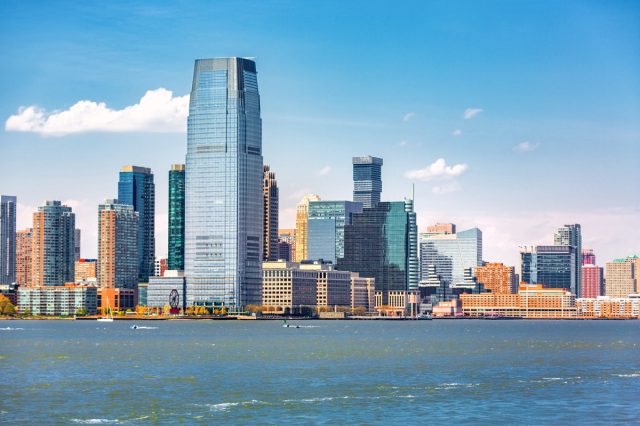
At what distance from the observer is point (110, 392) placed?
11781cm

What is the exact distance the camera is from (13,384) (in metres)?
125

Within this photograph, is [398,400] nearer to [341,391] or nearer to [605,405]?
[341,391]

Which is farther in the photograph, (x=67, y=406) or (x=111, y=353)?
(x=111, y=353)

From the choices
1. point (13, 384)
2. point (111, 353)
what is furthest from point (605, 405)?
point (111, 353)

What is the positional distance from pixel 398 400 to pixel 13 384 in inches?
1580

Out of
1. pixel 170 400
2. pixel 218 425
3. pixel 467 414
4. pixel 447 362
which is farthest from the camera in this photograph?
pixel 447 362

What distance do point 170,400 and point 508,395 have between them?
3049 centimetres

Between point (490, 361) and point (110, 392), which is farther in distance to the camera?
point (490, 361)

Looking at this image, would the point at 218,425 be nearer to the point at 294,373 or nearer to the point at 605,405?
the point at 605,405

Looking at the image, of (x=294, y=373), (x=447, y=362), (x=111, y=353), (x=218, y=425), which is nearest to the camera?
(x=218, y=425)

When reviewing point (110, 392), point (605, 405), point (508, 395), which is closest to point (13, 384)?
point (110, 392)

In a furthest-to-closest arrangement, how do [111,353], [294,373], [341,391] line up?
1. [111,353]
2. [294,373]
3. [341,391]

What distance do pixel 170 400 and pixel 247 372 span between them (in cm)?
3530

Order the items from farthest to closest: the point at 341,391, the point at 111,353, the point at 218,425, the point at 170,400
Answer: the point at 111,353 < the point at 341,391 < the point at 170,400 < the point at 218,425
